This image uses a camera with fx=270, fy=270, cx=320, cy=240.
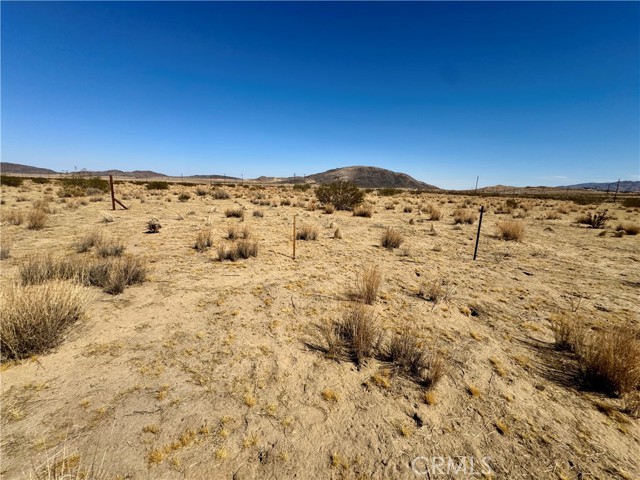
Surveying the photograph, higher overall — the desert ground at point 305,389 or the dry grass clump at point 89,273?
the dry grass clump at point 89,273

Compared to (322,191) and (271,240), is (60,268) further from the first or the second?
(322,191)

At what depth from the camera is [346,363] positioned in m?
3.09

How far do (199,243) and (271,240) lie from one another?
2.18 meters

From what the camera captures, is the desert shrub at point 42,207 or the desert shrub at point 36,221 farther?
the desert shrub at point 42,207

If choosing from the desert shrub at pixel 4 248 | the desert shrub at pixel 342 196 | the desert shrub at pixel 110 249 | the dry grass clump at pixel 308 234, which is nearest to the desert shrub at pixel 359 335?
the dry grass clump at pixel 308 234

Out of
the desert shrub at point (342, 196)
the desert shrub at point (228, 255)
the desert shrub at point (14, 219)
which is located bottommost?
the desert shrub at point (228, 255)

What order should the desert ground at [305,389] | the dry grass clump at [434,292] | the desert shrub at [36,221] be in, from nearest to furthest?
the desert ground at [305,389] → the dry grass clump at [434,292] → the desert shrub at [36,221]

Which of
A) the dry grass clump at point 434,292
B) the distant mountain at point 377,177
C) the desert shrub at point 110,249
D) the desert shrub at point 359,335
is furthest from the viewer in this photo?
the distant mountain at point 377,177

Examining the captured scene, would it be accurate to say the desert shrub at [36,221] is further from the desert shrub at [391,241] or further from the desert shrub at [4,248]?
the desert shrub at [391,241]

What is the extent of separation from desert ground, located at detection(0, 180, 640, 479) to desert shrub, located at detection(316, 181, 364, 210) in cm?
1251

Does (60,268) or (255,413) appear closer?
(255,413)

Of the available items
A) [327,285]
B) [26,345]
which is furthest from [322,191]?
[26,345]

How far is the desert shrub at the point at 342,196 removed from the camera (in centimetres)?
1784

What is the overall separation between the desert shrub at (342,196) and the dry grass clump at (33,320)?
15375 mm
